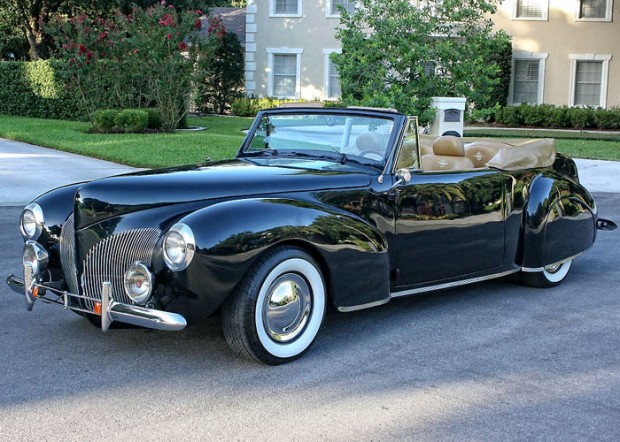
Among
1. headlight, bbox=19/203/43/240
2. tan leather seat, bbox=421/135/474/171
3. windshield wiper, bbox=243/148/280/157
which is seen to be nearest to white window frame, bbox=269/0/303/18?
tan leather seat, bbox=421/135/474/171

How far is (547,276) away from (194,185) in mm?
3192

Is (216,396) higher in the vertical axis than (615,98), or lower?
lower

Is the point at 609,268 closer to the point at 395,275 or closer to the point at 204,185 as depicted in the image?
the point at 395,275

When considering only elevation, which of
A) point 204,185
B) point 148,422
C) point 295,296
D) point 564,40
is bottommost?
point 148,422

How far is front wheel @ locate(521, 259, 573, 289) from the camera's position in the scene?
6389mm

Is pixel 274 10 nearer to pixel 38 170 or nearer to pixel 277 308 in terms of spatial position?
pixel 38 170

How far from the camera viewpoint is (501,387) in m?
4.26

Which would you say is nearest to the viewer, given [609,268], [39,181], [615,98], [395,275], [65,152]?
[395,275]

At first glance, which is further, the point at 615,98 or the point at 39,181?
the point at 615,98

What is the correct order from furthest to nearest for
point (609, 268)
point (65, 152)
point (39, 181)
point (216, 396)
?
point (65, 152) → point (39, 181) → point (609, 268) → point (216, 396)

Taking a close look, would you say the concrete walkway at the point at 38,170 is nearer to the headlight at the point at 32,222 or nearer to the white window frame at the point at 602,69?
the headlight at the point at 32,222

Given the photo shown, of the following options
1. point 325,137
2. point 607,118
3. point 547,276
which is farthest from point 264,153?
point 607,118

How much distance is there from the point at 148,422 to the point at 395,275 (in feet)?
6.80

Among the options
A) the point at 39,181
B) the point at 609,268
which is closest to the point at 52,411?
the point at 609,268
